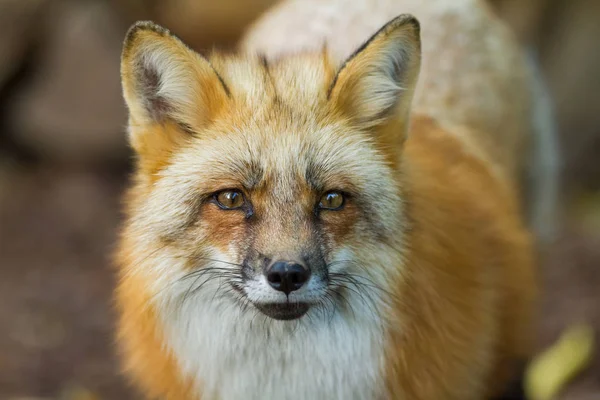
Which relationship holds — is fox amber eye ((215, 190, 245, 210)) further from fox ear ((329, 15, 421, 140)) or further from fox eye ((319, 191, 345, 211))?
fox ear ((329, 15, 421, 140))

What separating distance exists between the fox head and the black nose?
0.31 feet

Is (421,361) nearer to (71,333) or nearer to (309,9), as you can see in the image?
(309,9)

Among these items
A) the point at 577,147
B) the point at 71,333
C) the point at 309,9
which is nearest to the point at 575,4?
the point at 577,147

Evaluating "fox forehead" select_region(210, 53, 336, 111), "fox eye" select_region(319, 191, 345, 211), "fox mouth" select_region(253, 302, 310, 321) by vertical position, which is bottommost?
"fox mouth" select_region(253, 302, 310, 321)

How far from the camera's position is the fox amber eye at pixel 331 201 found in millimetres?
3646

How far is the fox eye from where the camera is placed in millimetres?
3646

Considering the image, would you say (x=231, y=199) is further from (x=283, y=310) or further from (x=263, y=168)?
(x=283, y=310)

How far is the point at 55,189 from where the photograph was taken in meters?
10.1

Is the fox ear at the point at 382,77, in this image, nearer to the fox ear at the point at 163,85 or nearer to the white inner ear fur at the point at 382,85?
the white inner ear fur at the point at 382,85

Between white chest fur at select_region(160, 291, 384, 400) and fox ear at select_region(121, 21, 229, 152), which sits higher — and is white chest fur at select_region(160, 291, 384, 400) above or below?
below

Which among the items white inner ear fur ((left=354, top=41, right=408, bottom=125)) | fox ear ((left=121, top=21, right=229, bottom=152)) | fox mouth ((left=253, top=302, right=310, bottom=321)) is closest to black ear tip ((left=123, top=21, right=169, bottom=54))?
fox ear ((left=121, top=21, right=229, bottom=152))

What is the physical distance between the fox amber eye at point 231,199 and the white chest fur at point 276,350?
1.43ft

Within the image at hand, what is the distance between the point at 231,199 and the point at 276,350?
2.37 ft

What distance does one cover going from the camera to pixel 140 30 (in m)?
3.69
